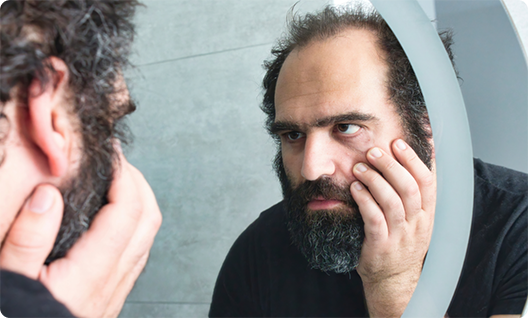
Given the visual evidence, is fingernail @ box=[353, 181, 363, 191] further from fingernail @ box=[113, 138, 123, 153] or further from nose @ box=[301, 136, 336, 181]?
fingernail @ box=[113, 138, 123, 153]

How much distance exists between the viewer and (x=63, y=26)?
0.31 metres

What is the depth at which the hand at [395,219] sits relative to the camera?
1.33 feet

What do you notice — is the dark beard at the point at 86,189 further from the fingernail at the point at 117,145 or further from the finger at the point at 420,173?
the finger at the point at 420,173

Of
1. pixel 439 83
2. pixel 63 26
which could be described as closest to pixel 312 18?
pixel 439 83

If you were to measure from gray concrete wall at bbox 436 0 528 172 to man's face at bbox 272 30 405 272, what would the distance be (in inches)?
3.0

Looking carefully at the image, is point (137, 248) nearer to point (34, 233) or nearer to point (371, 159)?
point (34, 233)

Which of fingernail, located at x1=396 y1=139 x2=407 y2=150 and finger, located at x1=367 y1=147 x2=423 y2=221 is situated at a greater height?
fingernail, located at x1=396 y1=139 x2=407 y2=150

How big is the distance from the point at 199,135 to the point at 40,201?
0.74 feet

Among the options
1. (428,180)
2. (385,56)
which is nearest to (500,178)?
(428,180)

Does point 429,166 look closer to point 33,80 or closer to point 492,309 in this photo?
point 492,309

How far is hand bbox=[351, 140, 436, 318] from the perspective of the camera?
0.41m

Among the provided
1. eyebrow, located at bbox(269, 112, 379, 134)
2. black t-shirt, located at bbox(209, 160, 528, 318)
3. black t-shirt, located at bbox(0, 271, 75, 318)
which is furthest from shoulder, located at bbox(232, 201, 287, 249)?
black t-shirt, located at bbox(0, 271, 75, 318)

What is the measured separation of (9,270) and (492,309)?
1.48 ft

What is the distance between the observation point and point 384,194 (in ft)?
1.35
